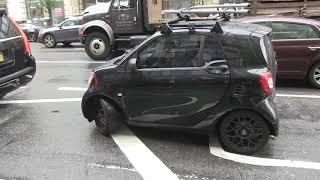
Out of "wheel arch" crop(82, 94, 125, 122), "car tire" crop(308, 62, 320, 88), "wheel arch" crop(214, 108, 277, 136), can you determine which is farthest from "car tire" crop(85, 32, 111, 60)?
"wheel arch" crop(214, 108, 277, 136)

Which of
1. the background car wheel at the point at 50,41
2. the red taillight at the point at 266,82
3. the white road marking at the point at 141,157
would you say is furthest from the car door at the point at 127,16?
the red taillight at the point at 266,82

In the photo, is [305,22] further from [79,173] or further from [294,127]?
[79,173]

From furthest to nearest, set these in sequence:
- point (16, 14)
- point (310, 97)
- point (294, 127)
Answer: point (16, 14) < point (310, 97) < point (294, 127)

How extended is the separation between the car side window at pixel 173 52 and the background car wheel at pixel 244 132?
80 centimetres

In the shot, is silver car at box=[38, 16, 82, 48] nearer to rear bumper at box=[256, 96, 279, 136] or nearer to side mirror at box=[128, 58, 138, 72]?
side mirror at box=[128, 58, 138, 72]

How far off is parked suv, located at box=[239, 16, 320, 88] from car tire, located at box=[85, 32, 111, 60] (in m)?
6.27

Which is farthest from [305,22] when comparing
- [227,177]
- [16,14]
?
[16,14]

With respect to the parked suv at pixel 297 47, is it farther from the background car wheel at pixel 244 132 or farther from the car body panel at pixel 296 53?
the background car wheel at pixel 244 132

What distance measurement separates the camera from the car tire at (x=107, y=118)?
602 centimetres

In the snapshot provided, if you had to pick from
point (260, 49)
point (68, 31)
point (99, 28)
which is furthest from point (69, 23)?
point (260, 49)

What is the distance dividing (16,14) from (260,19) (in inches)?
1148

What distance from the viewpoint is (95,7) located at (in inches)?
579

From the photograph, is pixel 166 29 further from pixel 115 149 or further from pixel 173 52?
pixel 115 149

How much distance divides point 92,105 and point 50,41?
14.9 metres
